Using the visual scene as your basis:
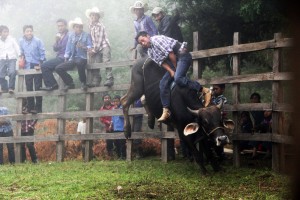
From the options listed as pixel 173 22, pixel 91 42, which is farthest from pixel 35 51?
pixel 173 22

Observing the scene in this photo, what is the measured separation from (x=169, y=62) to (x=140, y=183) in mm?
2502

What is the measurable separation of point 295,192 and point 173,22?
8.35m

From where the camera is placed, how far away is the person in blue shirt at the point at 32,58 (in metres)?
10.6

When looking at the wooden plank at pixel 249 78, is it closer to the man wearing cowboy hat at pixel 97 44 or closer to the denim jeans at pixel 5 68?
the man wearing cowboy hat at pixel 97 44

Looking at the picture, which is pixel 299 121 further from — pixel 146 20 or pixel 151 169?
pixel 146 20

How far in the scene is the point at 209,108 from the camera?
7.10 m

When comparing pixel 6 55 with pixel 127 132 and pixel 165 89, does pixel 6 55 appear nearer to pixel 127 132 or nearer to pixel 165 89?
pixel 127 132

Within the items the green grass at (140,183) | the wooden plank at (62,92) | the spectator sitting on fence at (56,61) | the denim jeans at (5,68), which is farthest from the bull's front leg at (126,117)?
the denim jeans at (5,68)

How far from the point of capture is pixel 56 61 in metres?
10.2

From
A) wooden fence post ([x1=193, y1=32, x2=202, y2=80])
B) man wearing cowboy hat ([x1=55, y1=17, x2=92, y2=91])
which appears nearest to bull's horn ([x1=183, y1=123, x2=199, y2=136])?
wooden fence post ([x1=193, y1=32, x2=202, y2=80])

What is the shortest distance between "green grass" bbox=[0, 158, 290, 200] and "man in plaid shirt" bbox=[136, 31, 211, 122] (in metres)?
1.22

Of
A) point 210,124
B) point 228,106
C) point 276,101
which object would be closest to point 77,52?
point 228,106

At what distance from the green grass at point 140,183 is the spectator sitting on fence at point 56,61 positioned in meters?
→ 2.44

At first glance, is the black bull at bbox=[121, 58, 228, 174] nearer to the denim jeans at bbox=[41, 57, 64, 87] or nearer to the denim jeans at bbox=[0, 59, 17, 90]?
Answer: the denim jeans at bbox=[41, 57, 64, 87]
